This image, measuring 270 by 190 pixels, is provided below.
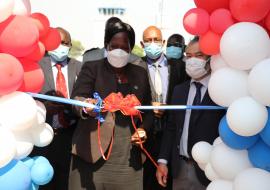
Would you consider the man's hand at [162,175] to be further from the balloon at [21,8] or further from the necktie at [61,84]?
the balloon at [21,8]

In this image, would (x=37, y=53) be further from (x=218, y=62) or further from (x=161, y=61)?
(x=161, y=61)

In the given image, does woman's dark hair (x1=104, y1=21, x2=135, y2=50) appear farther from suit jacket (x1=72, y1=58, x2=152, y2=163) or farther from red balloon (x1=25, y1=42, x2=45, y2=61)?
red balloon (x1=25, y1=42, x2=45, y2=61)

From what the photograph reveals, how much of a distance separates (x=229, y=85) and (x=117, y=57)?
1115 mm

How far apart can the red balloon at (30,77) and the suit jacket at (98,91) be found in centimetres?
41

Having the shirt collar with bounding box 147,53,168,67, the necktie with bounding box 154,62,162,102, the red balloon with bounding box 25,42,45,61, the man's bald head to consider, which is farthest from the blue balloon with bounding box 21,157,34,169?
the man's bald head

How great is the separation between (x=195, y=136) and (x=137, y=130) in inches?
17.4

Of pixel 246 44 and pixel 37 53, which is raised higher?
pixel 246 44

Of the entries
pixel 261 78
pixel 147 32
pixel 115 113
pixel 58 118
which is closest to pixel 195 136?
pixel 115 113

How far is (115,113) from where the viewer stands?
2.86 meters

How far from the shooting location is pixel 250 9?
77.7 inches

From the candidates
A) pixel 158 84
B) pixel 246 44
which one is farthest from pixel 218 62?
pixel 158 84

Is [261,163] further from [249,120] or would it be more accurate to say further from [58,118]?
[58,118]

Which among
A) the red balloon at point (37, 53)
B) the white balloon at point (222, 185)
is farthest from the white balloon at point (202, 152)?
the red balloon at point (37, 53)

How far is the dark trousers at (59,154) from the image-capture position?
3943 millimetres
